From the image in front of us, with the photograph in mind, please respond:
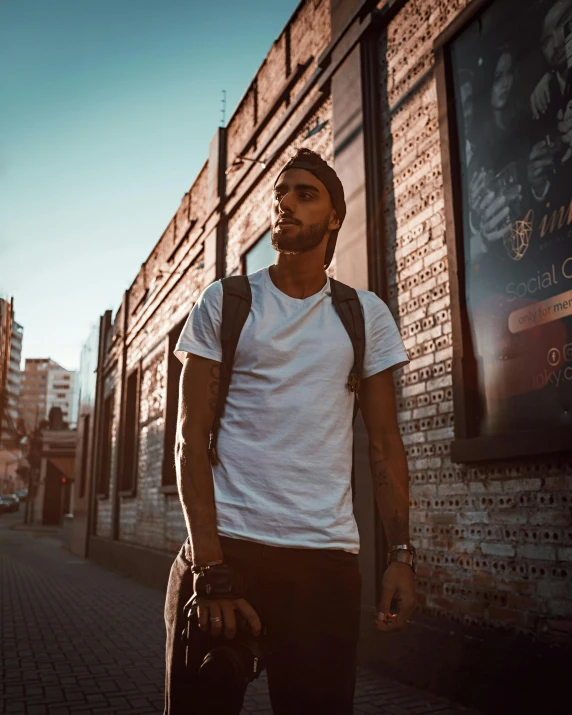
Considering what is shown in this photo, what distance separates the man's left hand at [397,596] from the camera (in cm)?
158

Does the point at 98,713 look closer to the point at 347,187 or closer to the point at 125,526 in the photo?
the point at 347,187

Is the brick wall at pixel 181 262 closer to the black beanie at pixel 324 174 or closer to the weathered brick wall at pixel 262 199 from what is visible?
the weathered brick wall at pixel 262 199

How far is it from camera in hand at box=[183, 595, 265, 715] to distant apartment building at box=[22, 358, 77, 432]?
5709 inches

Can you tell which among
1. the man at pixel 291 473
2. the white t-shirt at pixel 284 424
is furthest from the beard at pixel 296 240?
the white t-shirt at pixel 284 424

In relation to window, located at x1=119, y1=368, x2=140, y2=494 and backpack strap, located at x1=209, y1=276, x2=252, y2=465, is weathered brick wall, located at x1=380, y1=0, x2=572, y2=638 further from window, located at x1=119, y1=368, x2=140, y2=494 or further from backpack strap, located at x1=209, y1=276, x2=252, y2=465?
window, located at x1=119, y1=368, x2=140, y2=494

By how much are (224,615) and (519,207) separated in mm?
3252

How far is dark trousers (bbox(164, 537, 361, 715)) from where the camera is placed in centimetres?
148

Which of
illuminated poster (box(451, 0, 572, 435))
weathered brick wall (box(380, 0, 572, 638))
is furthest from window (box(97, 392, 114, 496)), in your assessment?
illuminated poster (box(451, 0, 572, 435))

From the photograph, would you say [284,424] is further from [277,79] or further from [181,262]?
[181,262]

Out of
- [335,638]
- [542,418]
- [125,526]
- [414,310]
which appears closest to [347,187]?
[414,310]

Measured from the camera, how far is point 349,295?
1829 millimetres

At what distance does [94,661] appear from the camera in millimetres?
5137

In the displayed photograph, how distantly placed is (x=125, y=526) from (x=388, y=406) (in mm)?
13104

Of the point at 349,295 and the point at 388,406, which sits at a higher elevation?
the point at 349,295
